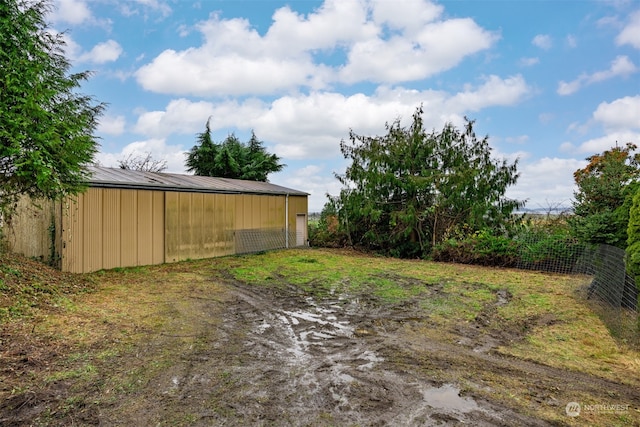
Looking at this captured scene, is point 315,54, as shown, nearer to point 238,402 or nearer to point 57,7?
point 57,7

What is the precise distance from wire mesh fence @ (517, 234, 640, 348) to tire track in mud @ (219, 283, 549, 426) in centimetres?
286

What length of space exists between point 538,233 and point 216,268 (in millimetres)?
9433

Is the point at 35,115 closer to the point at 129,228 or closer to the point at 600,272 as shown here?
the point at 129,228

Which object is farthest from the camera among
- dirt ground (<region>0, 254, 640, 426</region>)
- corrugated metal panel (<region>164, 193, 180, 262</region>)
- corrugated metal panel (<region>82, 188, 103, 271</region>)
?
corrugated metal panel (<region>164, 193, 180, 262</region>)

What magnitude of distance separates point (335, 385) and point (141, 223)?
865 centimetres

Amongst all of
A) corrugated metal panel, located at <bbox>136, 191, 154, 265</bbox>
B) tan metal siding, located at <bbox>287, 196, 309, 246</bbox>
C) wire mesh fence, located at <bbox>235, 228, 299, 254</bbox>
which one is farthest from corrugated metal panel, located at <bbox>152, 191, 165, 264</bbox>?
tan metal siding, located at <bbox>287, 196, 309, 246</bbox>

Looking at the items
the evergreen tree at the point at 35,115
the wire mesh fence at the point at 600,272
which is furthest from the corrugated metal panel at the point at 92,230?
the wire mesh fence at the point at 600,272

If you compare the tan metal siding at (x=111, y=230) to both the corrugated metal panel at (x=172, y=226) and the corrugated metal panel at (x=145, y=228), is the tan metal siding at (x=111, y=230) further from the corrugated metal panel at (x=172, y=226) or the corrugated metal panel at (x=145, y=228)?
the corrugated metal panel at (x=172, y=226)

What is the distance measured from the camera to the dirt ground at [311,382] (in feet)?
8.29

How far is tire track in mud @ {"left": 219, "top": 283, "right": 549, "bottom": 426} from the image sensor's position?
2.53m

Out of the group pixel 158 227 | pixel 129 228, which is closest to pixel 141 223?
pixel 129 228

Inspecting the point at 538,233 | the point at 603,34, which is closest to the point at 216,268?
the point at 538,233

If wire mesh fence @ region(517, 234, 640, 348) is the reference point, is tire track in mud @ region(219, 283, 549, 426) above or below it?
below

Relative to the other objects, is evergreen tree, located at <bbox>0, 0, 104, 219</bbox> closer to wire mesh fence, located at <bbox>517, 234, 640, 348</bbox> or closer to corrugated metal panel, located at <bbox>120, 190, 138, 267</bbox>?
corrugated metal panel, located at <bbox>120, 190, 138, 267</bbox>
